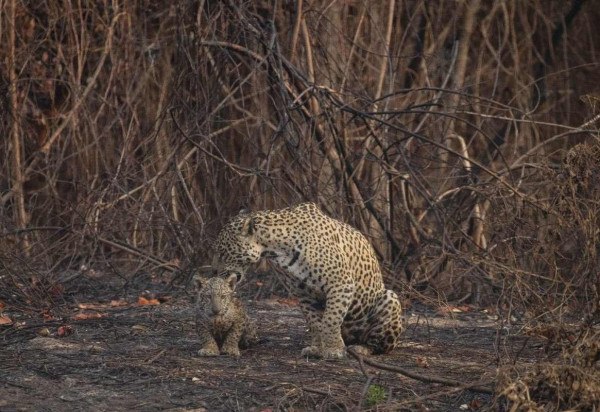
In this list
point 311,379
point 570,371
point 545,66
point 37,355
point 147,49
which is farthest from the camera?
point 545,66

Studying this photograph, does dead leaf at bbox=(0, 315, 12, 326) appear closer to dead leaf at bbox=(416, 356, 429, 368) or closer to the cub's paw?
the cub's paw

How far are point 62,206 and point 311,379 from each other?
20.4 ft

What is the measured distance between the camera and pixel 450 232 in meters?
10.1

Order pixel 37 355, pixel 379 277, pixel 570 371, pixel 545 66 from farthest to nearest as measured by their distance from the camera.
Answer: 1. pixel 545 66
2. pixel 379 277
3. pixel 37 355
4. pixel 570 371

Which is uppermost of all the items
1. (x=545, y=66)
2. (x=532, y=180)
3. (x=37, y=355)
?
(x=545, y=66)

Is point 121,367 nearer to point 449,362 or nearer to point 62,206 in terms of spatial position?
point 449,362

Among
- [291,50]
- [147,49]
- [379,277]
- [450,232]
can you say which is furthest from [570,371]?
[147,49]

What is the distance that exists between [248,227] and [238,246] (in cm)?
12

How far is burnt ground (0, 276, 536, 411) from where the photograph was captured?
6059 millimetres

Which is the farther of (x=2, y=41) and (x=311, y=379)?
(x=2, y=41)

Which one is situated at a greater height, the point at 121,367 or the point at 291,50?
the point at 291,50

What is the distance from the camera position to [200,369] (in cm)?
674

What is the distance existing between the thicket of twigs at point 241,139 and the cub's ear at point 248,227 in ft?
4.44

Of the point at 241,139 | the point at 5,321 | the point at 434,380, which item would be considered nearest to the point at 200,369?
the point at 434,380
